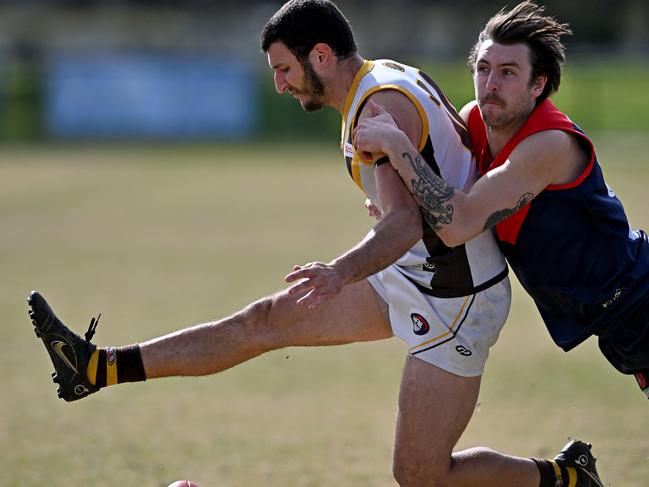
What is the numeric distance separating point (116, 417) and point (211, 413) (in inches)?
26.7

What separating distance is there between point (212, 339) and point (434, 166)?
1433mm

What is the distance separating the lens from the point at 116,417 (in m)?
7.77

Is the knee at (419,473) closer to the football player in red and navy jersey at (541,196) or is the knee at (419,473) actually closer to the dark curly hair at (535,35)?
the football player in red and navy jersey at (541,196)

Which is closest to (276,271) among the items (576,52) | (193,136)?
(193,136)

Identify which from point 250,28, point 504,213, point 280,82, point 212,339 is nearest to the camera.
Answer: point 504,213

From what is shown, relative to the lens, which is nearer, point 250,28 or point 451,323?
point 451,323

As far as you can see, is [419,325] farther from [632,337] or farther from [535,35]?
[535,35]

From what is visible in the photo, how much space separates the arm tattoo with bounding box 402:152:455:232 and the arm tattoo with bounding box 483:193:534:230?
0.61 ft

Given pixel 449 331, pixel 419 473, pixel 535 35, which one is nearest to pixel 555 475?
pixel 419 473

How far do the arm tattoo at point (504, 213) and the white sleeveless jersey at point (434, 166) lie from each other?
0.32 meters

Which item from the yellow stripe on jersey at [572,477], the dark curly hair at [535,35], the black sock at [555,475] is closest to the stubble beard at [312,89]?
the dark curly hair at [535,35]

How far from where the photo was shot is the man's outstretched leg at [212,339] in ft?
17.4

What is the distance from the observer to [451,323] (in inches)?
205

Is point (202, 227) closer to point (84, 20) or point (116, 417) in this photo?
point (116, 417)
